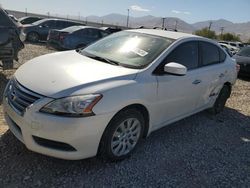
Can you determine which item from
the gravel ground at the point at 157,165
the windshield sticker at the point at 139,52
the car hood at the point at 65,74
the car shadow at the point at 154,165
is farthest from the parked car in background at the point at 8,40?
the windshield sticker at the point at 139,52

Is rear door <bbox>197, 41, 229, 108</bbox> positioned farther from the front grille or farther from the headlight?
the front grille

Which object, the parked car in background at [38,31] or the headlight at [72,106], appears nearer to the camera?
the headlight at [72,106]

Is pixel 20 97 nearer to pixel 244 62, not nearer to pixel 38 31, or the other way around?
pixel 244 62

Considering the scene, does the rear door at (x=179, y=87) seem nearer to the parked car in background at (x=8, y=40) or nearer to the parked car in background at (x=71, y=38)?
the parked car in background at (x=8, y=40)

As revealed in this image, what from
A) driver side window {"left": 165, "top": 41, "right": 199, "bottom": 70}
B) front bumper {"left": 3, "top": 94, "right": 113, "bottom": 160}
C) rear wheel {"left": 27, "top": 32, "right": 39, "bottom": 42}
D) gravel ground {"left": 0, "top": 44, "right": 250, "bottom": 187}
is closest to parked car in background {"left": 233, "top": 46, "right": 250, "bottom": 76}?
gravel ground {"left": 0, "top": 44, "right": 250, "bottom": 187}

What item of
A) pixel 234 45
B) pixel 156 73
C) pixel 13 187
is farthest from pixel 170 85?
pixel 234 45

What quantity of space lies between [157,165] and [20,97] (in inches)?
75.3

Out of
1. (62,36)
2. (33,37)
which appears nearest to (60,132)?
(62,36)

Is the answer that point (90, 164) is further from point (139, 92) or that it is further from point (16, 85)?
point (16, 85)

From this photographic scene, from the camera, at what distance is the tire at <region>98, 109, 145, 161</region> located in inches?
145

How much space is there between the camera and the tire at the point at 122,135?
368 cm

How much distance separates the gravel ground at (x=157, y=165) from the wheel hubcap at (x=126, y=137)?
0.55 ft

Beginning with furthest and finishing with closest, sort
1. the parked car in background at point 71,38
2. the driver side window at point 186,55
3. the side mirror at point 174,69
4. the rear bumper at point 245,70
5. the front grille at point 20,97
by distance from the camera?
the parked car in background at point 71,38, the rear bumper at point 245,70, the driver side window at point 186,55, the side mirror at point 174,69, the front grille at point 20,97

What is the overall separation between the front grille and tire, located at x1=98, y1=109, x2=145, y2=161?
2.98ft
